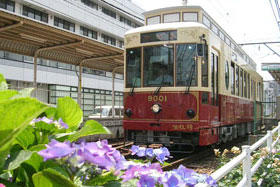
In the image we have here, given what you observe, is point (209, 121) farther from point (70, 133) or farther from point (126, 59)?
point (70, 133)

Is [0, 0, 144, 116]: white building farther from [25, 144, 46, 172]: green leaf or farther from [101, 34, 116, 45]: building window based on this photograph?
[25, 144, 46, 172]: green leaf

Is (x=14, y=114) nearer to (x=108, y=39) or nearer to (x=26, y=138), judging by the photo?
(x=26, y=138)

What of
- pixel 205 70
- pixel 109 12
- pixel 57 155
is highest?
pixel 109 12

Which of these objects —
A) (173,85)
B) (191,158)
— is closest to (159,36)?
(173,85)

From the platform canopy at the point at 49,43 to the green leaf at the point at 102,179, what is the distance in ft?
24.4

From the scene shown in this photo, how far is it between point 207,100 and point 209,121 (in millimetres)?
521

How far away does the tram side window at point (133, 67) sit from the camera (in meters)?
8.62

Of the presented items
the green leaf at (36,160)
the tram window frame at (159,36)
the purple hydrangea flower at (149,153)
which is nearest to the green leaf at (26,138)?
the green leaf at (36,160)

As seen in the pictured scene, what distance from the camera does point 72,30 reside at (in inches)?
1203

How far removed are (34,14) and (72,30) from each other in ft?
16.1

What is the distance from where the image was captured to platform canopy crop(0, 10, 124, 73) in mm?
8539

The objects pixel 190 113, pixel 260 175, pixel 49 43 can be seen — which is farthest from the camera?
pixel 49 43

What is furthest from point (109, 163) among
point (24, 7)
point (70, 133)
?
point (24, 7)

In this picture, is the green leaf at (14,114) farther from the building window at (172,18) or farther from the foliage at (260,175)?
the building window at (172,18)
